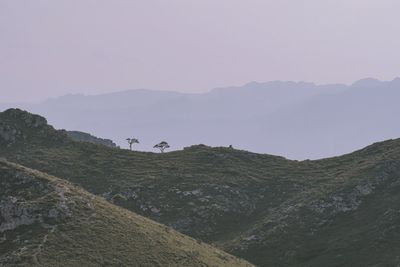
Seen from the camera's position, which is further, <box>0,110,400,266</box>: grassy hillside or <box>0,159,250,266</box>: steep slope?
<box>0,110,400,266</box>: grassy hillside

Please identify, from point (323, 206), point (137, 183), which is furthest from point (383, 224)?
point (137, 183)

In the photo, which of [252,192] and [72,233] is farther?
[252,192]

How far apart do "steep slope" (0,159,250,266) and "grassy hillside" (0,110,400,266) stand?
70.0ft

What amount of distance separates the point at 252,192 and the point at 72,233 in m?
60.2

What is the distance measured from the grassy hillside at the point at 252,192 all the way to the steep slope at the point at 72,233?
2134cm

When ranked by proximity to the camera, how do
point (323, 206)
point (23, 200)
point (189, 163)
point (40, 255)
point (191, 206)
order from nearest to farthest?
point (40, 255) < point (23, 200) < point (323, 206) < point (191, 206) < point (189, 163)

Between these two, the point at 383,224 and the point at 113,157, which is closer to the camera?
the point at 383,224

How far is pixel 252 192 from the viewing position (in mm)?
107812

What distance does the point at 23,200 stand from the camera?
57.1m

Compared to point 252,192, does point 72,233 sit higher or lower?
lower

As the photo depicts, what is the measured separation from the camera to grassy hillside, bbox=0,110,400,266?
79750 mm

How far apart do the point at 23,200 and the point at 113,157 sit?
69.9 meters

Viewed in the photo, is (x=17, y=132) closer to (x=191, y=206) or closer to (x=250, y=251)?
(x=191, y=206)

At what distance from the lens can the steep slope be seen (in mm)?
49375
